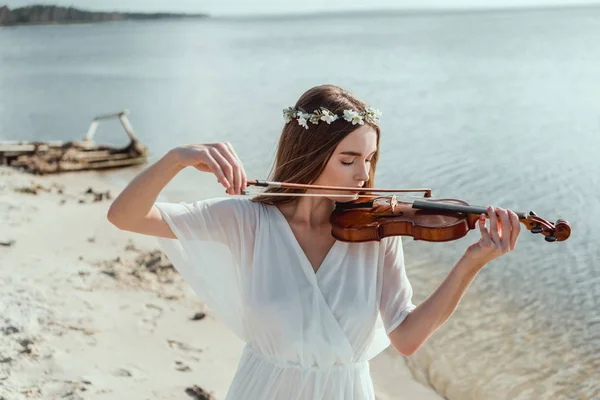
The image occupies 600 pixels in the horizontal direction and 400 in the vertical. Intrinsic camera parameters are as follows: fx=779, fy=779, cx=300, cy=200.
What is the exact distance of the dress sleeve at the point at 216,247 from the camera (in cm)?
264

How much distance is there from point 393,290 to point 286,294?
362 millimetres

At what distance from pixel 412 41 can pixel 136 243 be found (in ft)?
168

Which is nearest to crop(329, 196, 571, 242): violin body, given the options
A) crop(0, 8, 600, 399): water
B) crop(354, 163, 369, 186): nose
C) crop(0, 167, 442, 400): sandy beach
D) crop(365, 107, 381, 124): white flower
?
crop(354, 163, 369, 186): nose

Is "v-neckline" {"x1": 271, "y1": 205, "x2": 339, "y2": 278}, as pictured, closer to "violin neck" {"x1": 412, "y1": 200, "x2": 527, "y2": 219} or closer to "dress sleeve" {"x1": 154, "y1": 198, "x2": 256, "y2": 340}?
"dress sleeve" {"x1": 154, "y1": 198, "x2": 256, "y2": 340}

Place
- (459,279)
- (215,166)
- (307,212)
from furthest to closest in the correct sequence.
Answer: (307,212) < (459,279) < (215,166)

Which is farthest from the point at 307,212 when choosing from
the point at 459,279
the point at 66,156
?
the point at 66,156

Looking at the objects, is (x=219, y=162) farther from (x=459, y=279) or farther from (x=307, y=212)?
(x=459, y=279)

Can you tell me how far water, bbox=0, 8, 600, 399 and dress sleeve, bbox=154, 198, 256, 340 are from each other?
355 centimetres

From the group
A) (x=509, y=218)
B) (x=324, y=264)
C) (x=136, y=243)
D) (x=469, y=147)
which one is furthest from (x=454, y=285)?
(x=469, y=147)

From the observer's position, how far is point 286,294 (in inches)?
101

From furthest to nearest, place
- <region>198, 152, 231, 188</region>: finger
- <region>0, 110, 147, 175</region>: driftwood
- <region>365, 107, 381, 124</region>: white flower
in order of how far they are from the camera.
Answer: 1. <region>0, 110, 147, 175</region>: driftwood
2. <region>365, 107, 381, 124</region>: white flower
3. <region>198, 152, 231, 188</region>: finger

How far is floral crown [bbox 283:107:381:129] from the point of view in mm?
2662

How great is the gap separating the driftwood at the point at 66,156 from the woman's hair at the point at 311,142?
11.3 m

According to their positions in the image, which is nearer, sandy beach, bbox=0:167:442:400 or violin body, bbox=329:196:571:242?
violin body, bbox=329:196:571:242
